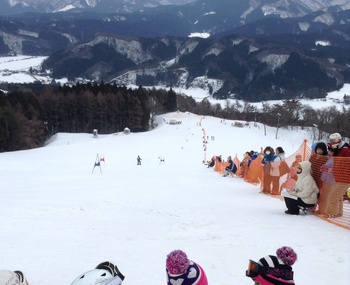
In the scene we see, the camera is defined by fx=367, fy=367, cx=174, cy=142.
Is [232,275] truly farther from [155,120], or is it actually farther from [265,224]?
[155,120]

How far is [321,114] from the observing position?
9969 centimetres

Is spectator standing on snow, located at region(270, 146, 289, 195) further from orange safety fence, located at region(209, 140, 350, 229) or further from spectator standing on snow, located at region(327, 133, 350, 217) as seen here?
spectator standing on snow, located at region(327, 133, 350, 217)

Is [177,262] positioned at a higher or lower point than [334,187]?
lower

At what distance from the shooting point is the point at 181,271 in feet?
10.8

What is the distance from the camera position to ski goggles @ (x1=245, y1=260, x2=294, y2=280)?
3346 mm

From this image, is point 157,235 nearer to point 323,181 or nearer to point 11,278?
point 323,181

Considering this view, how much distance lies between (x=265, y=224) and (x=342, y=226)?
1.44 meters

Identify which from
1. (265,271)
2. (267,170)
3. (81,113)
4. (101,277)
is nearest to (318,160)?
(267,170)

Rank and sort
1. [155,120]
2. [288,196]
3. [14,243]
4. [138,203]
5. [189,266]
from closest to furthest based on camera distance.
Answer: [189,266], [14,243], [288,196], [138,203], [155,120]

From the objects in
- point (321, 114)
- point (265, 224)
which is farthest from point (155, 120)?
point (265, 224)

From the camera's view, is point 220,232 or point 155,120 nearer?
point 220,232

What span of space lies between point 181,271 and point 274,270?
858 millimetres

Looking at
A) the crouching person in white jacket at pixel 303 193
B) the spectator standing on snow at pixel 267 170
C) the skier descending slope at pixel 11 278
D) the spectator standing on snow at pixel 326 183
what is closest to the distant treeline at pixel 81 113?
A: the spectator standing on snow at pixel 267 170

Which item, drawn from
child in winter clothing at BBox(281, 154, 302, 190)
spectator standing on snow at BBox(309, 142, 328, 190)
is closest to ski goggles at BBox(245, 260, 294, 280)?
spectator standing on snow at BBox(309, 142, 328, 190)
